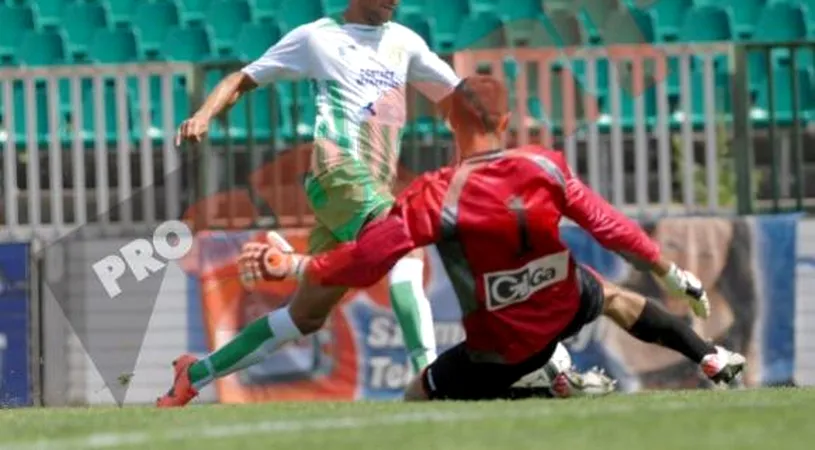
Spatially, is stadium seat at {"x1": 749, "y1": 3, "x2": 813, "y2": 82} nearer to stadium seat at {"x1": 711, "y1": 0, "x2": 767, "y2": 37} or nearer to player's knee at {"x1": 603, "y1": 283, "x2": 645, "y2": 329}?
stadium seat at {"x1": 711, "y1": 0, "x2": 767, "y2": 37}

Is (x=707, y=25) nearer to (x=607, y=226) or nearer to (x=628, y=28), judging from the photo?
(x=628, y=28)

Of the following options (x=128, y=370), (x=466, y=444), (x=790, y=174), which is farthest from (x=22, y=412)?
(x=790, y=174)

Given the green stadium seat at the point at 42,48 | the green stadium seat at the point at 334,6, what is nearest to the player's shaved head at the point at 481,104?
the green stadium seat at the point at 334,6

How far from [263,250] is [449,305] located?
440 cm

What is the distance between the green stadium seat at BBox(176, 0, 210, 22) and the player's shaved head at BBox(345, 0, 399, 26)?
675 centimetres

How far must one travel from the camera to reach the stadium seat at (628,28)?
1623 centimetres

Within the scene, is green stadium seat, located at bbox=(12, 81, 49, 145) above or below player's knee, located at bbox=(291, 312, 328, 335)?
above

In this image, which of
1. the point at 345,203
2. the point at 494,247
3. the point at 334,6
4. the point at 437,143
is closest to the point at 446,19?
the point at 334,6

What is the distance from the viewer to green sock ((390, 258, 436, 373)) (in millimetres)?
10453

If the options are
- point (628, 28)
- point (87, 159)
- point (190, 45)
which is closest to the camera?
point (87, 159)

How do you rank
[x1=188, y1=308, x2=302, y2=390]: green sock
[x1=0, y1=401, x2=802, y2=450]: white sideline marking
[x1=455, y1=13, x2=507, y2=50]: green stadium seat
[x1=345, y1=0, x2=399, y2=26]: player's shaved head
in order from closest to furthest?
[x1=0, y1=401, x2=802, y2=450]: white sideline marking
[x1=188, y1=308, x2=302, y2=390]: green sock
[x1=345, y1=0, x2=399, y2=26]: player's shaved head
[x1=455, y1=13, x2=507, y2=50]: green stadium seat

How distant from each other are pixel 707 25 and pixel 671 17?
289 mm

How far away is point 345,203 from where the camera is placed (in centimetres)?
1022

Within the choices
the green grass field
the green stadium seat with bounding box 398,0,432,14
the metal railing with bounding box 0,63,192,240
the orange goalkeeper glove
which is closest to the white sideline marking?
the green grass field
